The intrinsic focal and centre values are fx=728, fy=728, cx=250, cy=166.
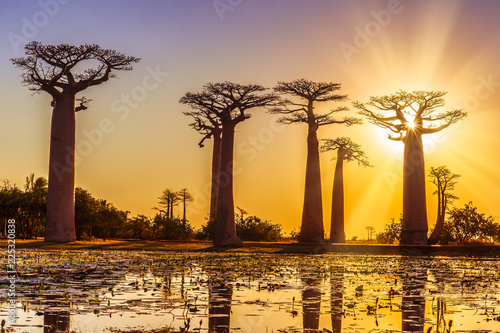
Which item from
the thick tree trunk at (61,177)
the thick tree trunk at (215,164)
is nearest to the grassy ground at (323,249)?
the thick tree trunk at (61,177)

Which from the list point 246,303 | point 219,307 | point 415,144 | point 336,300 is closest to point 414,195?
point 415,144

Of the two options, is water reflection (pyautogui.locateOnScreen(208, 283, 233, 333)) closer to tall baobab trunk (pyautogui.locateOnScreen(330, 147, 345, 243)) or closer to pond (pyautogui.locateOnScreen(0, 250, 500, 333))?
pond (pyautogui.locateOnScreen(0, 250, 500, 333))

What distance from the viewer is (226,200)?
42188 mm

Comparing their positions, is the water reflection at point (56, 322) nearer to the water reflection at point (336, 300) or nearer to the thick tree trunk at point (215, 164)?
the water reflection at point (336, 300)

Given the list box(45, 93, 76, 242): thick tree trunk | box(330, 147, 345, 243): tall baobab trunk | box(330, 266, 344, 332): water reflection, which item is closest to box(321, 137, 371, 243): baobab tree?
box(330, 147, 345, 243): tall baobab trunk

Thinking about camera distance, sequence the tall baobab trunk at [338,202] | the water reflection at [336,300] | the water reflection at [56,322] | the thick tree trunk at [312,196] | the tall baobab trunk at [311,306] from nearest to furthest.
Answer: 1. the water reflection at [56,322]
2. the tall baobab trunk at [311,306]
3. the water reflection at [336,300]
4. the thick tree trunk at [312,196]
5. the tall baobab trunk at [338,202]

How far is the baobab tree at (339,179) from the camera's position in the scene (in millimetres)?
55500

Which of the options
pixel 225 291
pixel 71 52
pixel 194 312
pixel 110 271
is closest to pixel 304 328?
pixel 194 312

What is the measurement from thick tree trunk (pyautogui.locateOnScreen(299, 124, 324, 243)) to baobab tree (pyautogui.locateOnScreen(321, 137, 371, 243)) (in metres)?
5.39

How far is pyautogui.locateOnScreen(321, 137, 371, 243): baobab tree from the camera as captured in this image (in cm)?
5550

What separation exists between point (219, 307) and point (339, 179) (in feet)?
152

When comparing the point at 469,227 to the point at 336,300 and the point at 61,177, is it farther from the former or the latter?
the point at 336,300

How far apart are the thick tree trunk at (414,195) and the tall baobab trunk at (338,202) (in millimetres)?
10225

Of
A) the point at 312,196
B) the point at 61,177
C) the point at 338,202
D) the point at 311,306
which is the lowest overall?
the point at 311,306
